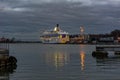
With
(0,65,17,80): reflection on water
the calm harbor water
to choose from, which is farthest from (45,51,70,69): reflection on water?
(0,65,17,80): reflection on water

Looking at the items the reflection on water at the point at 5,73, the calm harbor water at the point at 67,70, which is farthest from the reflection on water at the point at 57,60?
the reflection on water at the point at 5,73

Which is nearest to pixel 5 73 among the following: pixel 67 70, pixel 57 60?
pixel 67 70

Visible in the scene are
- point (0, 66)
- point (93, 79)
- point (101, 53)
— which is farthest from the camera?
point (101, 53)

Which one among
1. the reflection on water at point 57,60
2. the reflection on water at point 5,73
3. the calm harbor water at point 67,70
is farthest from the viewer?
the reflection on water at point 57,60

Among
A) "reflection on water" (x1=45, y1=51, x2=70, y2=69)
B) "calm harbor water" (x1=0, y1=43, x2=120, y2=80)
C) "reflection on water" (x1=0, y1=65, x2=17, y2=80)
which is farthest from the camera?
"reflection on water" (x1=45, y1=51, x2=70, y2=69)

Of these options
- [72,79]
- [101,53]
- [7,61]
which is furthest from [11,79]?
[101,53]

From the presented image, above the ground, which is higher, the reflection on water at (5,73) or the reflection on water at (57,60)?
the reflection on water at (57,60)

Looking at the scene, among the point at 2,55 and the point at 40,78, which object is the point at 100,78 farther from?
the point at 2,55

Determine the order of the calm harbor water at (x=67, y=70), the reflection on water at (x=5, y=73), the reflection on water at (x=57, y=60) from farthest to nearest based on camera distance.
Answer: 1. the reflection on water at (x=57, y=60)
2. the reflection on water at (x=5, y=73)
3. the calm harbor water at (x=67, y=70)

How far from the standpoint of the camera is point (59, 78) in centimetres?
2883

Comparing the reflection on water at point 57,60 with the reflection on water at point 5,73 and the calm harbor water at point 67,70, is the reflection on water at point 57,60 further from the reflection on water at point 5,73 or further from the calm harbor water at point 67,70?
the reflection on water at point 5,73

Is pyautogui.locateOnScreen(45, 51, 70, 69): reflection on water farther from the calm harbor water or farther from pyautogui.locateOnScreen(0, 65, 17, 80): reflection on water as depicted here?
pyautogui.locateOnScreen(0, 65, 17, 80): reflection on water

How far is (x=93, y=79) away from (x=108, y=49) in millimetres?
45669

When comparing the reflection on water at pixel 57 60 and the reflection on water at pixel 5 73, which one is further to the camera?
the reflection on water at pixel 57 60
